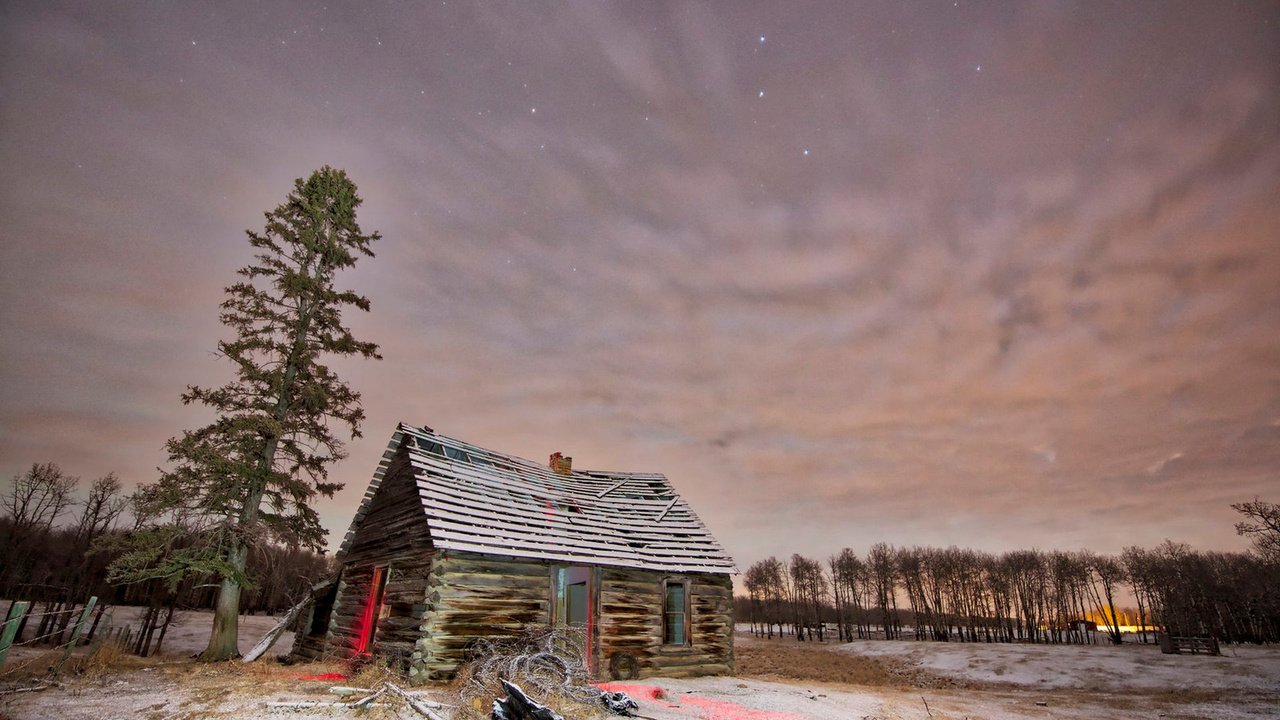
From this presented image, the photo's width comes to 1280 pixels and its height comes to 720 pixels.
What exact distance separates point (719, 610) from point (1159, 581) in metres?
69.6

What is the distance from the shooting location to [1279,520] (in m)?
27.3

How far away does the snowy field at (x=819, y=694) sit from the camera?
9125 millimetres

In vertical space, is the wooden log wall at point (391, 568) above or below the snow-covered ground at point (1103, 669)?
above

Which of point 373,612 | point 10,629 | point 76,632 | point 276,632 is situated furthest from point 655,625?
point 76,632

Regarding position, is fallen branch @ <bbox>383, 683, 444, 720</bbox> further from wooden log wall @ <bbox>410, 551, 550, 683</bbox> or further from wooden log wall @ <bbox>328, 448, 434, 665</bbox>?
wooden log wall @ <bbox>328, 448, 434, 665</bbox>

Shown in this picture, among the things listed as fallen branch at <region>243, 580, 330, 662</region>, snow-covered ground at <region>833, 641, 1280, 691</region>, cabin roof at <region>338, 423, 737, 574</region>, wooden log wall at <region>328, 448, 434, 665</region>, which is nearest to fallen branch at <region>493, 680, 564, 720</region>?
cabin roof at <region>338, 423, 737, 574</region>

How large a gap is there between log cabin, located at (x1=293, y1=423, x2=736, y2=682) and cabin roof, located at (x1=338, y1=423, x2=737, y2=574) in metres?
→ 0.05

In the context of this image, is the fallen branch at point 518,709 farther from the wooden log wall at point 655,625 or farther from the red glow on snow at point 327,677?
the wooden log wall at point 655,625

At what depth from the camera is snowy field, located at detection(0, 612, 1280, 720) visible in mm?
9125

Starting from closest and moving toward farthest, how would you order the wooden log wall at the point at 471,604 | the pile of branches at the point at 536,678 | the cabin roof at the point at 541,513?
the pile of branches at the point at 536,678
the wooden log wall at the point at 471,604
the cabin roof at the point at 541,513

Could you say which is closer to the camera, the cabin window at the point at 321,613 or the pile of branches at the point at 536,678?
the pile of branches at the point at 536,678

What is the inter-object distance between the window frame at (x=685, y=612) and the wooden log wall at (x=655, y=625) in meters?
0.06

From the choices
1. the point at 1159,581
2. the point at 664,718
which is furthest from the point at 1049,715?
the point at 1159,581

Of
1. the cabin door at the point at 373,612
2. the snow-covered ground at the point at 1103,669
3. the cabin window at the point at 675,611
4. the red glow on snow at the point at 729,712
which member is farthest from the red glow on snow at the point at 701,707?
the snow-covered ground at the point at 1103,669
